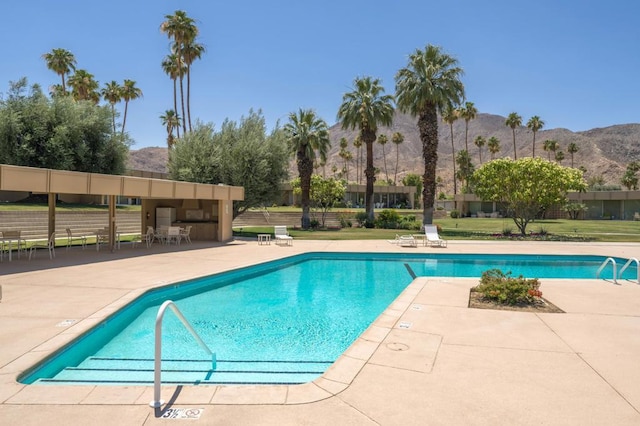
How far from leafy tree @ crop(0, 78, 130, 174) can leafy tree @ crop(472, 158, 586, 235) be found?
87.2ft

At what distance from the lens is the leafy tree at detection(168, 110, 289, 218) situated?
81.9ft

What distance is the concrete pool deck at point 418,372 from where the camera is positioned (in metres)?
3.62

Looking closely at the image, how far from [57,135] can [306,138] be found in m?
17.0

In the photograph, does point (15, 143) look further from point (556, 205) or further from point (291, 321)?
point (556, 205)

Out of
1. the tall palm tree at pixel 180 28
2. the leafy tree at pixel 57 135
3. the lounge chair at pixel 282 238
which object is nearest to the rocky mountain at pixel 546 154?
the tall palm tree at pixel 180 28

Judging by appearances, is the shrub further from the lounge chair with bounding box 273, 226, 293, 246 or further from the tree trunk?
the tree trunk

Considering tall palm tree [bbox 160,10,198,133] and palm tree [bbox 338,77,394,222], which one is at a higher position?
tall palm tree [bbox 160,10,198,133]

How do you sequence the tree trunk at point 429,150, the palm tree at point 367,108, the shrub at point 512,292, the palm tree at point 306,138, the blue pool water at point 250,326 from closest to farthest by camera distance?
the blue pool water at point 250,326 → the shrub at point 512,292 → the tree trunk at point 429,150 → the palm tree at point 306,138 → the palm tree at point 367,108

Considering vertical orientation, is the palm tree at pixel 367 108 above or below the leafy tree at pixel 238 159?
above

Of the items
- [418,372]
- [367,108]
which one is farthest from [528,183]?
[418,372]

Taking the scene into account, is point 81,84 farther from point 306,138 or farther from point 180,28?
point 306,138

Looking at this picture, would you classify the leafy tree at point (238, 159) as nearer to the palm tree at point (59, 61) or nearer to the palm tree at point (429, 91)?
the palm tree at point (429, 91)

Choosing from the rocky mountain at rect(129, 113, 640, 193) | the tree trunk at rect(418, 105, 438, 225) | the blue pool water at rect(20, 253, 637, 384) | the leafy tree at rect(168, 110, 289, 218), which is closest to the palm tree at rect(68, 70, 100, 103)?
the leafy tree at rect(168, 110, 289, 218)

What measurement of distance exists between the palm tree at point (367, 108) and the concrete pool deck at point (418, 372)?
23322mm
